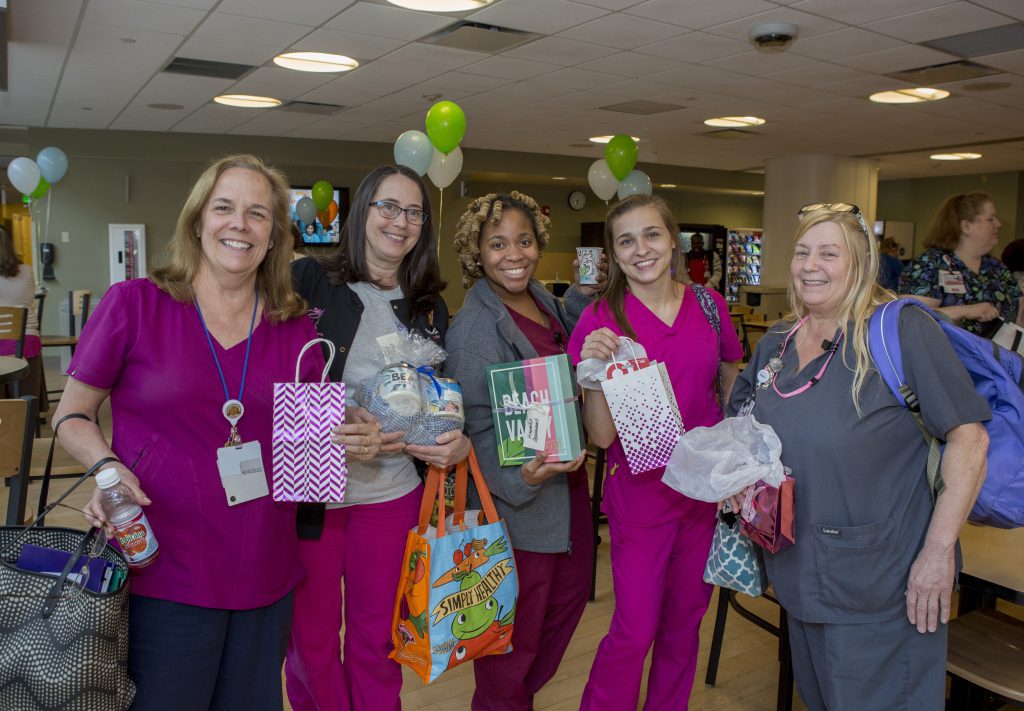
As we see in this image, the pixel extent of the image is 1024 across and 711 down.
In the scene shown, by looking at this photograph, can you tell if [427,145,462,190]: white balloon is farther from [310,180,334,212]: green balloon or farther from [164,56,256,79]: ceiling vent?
[310,180,334,212]: green balloon

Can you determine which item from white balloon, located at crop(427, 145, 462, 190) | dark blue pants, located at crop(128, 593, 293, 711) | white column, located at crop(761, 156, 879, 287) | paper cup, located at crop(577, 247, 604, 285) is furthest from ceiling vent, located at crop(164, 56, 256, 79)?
white column, located at crop(761, 156, 879, 287)

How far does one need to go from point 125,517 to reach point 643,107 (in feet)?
24.9

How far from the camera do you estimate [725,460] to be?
1.80 meters

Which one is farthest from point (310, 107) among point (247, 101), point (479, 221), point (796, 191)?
point (796, 191)

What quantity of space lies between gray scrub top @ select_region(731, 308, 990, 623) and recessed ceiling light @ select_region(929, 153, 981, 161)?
39.5ft

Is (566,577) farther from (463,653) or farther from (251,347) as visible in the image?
(251,347)

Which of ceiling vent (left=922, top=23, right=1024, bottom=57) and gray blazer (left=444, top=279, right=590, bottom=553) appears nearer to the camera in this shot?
gray blazer (left=444, top=279, right=590, bottom=553)

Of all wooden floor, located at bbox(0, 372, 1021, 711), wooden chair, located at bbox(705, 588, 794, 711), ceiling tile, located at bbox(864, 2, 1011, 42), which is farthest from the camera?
ceiling tile, located at bbox(864, 2, 1011, 42)

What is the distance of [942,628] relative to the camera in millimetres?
1714

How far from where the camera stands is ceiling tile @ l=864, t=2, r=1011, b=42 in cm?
488

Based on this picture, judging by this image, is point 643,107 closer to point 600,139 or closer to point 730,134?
point 730,134

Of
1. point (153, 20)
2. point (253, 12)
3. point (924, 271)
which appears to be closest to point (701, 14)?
point (924, 271)

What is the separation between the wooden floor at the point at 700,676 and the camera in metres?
2.71

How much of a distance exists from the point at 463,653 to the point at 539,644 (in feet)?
1.53
